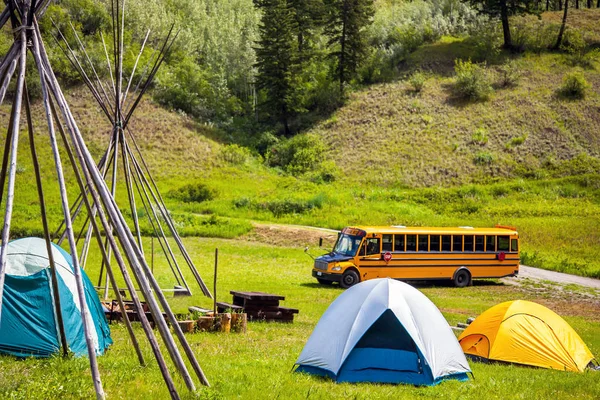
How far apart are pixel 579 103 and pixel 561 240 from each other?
93.5ft

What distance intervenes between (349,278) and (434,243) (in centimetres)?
428

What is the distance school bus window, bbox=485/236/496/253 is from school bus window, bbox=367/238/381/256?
5407mm

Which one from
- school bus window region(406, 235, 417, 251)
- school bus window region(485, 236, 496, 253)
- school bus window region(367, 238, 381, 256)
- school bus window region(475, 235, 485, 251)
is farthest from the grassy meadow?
school bus window region(485, 236, 496, 253)

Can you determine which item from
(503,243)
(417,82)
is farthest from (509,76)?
(503,243)

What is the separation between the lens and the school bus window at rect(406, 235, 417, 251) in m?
28.9

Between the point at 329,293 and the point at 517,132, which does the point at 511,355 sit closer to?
the point at 329,293

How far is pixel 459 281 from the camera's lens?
30078 mm

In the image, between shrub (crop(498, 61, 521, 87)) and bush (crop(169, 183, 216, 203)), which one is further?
shrub (crop(498, 61, 521, 87))

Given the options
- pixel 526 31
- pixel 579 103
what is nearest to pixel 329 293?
pixel 579 103

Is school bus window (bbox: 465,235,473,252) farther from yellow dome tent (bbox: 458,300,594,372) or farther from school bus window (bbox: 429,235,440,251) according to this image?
yellow dome tent (bbox: 458,300,594,372)

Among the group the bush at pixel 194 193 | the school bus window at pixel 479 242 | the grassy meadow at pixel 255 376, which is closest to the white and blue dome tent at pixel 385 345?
the grassy meadow at pixel 255 376

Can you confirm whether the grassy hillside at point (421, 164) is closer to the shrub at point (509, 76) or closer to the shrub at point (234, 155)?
the shrub at point (234, 155)

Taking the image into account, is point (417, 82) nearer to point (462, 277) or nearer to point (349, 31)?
point (349, 31)

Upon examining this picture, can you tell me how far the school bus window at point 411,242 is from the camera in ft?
94.7
